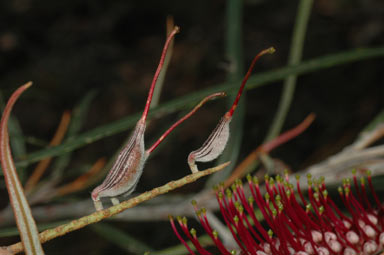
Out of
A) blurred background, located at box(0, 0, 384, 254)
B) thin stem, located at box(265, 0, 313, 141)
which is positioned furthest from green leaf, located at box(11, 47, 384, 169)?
blurred background, located at box(0, 0, 384, 254)

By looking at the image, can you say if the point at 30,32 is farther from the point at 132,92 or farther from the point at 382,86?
the point at 382,86

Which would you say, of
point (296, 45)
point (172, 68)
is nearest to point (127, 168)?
point (296, 45)

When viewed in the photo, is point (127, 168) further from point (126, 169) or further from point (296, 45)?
point (296, 45)

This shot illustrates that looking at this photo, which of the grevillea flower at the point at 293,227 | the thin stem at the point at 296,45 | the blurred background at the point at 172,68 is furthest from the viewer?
the blurred background at the point at 172,68

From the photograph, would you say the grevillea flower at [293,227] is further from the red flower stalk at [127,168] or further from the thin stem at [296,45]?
the thin stem at [296,45]

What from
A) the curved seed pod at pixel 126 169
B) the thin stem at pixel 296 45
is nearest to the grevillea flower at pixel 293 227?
the curved seed pod at pixel 126 169

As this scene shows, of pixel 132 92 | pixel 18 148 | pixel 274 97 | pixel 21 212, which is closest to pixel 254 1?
pixel 274 97
